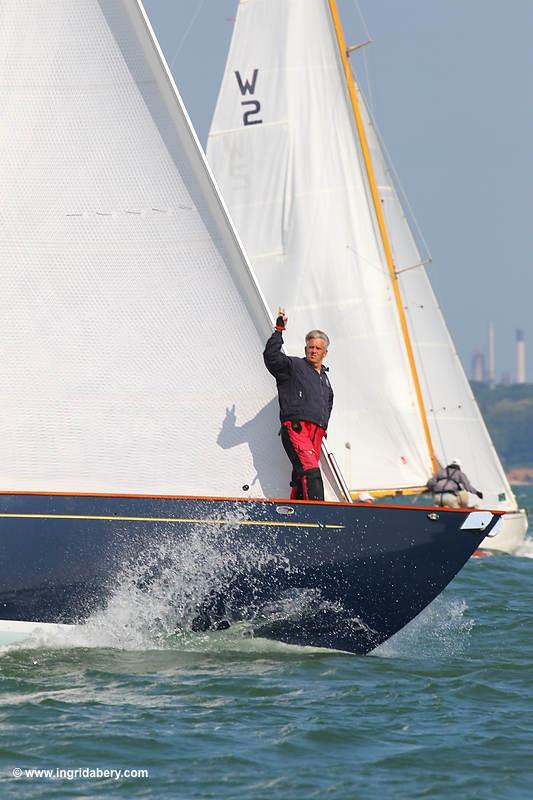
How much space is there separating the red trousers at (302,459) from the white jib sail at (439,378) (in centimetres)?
1193

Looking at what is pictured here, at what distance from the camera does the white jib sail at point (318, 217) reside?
1922 cm

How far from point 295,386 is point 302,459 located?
473mm

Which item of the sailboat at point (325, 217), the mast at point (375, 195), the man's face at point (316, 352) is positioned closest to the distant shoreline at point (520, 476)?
the mast at point (375, 195)

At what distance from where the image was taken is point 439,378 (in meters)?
22.2

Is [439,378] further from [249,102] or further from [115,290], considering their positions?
[115,290]

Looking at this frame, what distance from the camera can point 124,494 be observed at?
9125 millimetres

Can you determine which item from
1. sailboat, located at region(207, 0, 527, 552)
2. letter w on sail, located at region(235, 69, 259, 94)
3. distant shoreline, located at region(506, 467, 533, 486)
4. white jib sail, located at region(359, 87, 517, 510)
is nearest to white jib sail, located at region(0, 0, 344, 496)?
sailboat, located at region(207, 0, 527, 552)

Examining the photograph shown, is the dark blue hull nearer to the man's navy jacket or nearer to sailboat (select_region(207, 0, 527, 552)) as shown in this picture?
the man's navy jacket

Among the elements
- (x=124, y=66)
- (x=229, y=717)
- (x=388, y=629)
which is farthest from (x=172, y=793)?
(x=124, y=66)

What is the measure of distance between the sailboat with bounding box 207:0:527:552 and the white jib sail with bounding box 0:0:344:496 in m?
9.61

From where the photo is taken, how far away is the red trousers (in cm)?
940

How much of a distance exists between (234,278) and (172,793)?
387 centimetres

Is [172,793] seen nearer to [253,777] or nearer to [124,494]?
[253,777]

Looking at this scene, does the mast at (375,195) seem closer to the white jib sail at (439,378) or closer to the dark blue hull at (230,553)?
the white jib sail at (439,378)
